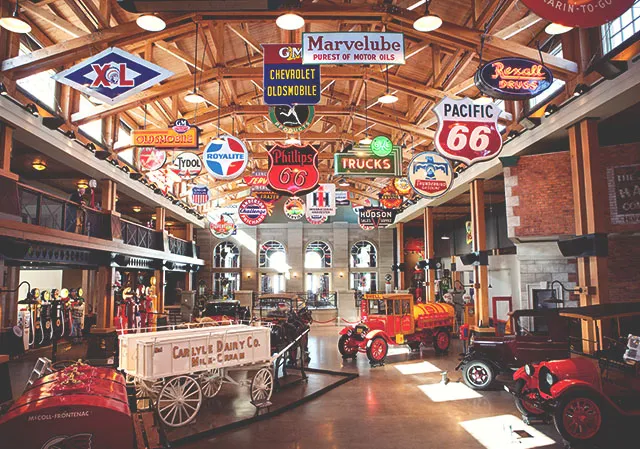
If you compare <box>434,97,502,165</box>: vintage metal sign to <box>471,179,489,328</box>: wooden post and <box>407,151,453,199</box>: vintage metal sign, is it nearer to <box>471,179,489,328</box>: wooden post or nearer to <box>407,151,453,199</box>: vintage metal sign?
<box>407,151,453,199</box>: vintage metal sign

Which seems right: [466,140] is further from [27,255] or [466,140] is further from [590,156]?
[27,255]

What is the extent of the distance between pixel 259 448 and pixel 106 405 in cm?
297

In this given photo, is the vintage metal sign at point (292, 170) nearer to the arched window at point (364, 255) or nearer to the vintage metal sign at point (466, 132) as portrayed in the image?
the vintage metal sign at point (466, 132)

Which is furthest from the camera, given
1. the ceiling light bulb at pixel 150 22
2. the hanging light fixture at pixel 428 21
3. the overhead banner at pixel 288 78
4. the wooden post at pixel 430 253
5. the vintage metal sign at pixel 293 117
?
the wooden post at pixel 430 253

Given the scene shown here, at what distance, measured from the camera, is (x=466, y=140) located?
9.22 metres

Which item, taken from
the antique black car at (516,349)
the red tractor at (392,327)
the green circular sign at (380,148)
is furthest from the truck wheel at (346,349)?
the green circular sign at (380,148)

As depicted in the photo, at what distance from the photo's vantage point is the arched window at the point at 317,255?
32625 millimetres

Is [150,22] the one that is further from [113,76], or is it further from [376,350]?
[376,350]

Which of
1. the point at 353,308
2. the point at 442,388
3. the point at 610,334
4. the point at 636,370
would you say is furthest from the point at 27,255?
the point at 353,308

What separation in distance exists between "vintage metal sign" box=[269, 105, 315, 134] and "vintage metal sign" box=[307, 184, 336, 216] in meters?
8.77

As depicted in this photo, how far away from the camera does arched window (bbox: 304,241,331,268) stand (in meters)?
32.6

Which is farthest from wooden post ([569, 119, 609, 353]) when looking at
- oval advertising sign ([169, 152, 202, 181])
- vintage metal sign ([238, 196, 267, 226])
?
vintage metal sign ([238, 196, 267, 226])

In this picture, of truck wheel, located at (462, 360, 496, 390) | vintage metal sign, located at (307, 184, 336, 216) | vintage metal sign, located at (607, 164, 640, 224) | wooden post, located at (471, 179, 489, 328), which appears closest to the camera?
truck wheel, located at (462, 360, 496, 390)

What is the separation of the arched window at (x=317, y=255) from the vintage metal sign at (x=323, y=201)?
13.3m
